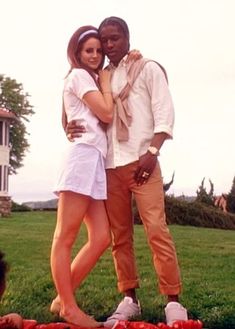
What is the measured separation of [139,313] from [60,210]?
986 mm

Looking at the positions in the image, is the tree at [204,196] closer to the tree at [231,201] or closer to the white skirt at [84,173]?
the tree at [231,201]

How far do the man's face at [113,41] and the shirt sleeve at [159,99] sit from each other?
22cm

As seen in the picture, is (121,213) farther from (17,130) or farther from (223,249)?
(17,130)

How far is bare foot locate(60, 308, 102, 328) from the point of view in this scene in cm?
518

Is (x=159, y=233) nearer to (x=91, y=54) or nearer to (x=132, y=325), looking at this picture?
(x=132, y=325)

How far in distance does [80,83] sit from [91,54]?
23 cm

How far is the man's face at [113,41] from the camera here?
5.44 m

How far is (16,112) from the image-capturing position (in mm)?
36812

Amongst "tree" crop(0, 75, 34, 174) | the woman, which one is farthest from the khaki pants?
"tree" crop(0, 75, 34, 174)

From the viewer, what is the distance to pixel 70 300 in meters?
5.30

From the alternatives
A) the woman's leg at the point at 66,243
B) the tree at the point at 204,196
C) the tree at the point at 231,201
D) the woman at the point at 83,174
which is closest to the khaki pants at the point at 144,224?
the woman at the point at 83,174

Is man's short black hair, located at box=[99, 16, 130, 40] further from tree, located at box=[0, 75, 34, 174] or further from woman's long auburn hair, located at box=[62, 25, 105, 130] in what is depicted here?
tree, located at box=[0, 75, 34, 174]

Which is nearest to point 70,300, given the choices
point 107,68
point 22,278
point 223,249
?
point 107,68

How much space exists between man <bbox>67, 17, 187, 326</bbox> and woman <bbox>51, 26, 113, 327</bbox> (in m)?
0.09
